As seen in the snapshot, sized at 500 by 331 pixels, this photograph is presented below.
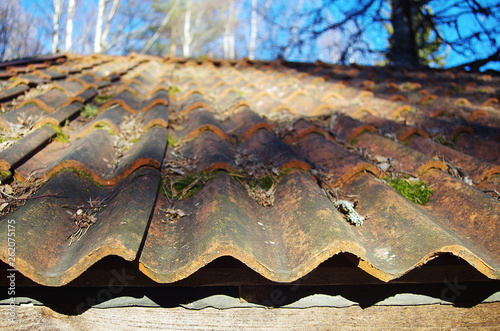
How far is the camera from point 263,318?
1479 millimetres

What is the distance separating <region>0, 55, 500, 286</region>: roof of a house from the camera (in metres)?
1.14

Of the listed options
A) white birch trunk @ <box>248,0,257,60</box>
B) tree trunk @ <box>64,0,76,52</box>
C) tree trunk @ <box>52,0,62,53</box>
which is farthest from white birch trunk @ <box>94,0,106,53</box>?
white birch trunk @ <box>248,0,257,60</box>

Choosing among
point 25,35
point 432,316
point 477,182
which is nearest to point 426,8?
point 477,182

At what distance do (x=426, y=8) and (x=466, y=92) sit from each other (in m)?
4.20

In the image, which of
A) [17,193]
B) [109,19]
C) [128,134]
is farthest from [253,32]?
[17,193]

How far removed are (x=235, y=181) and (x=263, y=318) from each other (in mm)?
689

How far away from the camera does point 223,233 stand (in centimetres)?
114

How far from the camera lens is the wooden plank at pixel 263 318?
1379 millimetres

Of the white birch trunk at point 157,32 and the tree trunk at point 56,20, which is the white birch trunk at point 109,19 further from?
the white birch trunk at point 157,32

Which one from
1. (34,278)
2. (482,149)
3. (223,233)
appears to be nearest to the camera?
(34,278)

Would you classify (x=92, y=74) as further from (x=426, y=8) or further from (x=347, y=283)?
(x=426, y=8)

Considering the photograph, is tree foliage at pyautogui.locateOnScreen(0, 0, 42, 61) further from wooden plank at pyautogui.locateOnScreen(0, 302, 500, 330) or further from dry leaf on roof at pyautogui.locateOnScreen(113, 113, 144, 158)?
wooden plank at pyautogui.locateOnScreen(0, 302, 500, 330)

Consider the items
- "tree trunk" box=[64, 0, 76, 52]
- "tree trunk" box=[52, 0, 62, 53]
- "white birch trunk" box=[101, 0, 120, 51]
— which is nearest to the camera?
"tree trunk" box=[64, 0, 76, 52]

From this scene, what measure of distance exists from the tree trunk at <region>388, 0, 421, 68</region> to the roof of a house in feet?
13.8
